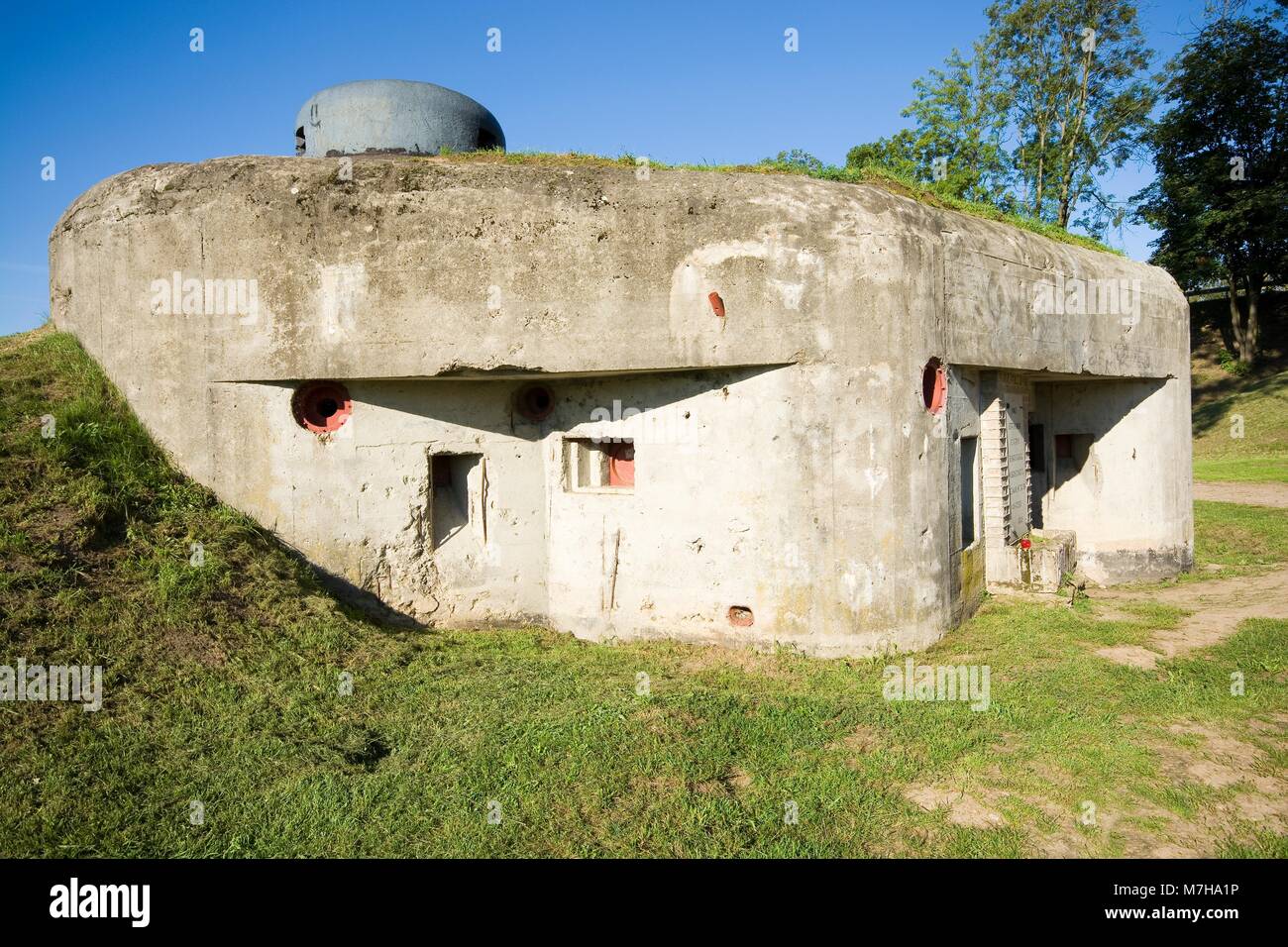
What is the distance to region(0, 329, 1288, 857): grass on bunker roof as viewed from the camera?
4531mm

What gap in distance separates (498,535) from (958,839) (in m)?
5.41

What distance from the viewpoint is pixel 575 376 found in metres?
8.25

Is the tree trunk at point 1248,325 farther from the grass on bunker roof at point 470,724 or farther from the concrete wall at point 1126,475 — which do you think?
the grass on bunker roof at point 470,724

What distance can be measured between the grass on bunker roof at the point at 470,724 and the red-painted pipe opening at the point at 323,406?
3.63 ft

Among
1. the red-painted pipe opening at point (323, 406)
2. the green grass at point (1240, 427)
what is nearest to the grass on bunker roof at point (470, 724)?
the red-painted pipe opening at point (323, 406)

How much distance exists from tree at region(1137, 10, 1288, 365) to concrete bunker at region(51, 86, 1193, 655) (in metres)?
21.1

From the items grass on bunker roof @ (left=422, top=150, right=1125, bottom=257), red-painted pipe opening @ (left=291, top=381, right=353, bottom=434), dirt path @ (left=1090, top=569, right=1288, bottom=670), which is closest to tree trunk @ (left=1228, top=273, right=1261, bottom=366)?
dirt path @ (left=1090, top=569, right=1288, bottom=670)

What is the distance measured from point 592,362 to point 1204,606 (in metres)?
7.64

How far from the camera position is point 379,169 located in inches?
310

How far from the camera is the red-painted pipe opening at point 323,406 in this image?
805 cm
